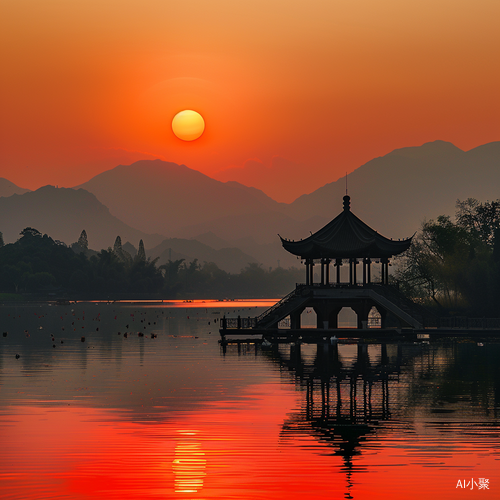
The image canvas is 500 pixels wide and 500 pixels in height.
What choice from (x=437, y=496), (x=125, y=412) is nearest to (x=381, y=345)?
(x=125, y=412)

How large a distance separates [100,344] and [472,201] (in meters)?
57.1

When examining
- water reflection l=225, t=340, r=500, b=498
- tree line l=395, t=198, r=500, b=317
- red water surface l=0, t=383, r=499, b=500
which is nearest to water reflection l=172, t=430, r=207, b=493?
red water surface l=0, t=383, r=499, b=500

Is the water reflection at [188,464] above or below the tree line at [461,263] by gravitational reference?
below

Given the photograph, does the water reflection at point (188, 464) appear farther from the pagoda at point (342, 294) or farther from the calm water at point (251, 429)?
the pagoda at point (342, 294)

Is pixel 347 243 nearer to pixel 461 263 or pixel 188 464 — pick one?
pixel 461 263

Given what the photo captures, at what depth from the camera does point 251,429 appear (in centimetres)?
3331

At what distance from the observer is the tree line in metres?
91.4

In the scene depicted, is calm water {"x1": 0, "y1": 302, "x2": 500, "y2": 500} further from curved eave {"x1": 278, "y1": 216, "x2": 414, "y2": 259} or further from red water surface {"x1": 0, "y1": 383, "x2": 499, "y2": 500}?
curved eave {"x1": 278, "y1": 216, "x2": 414, "y2": 259}

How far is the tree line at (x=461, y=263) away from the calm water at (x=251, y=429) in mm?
27779

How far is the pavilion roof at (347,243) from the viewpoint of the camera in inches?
3241

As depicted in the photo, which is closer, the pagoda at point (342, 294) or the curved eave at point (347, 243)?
the pagoda at point (342, 294)

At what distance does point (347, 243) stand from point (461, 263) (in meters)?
24.4

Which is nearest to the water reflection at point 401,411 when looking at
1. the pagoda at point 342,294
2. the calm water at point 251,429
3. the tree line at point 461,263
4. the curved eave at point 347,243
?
the calm water at point 251,429

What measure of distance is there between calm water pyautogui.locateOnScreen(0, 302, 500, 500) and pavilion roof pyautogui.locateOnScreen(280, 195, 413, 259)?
19.9 m
